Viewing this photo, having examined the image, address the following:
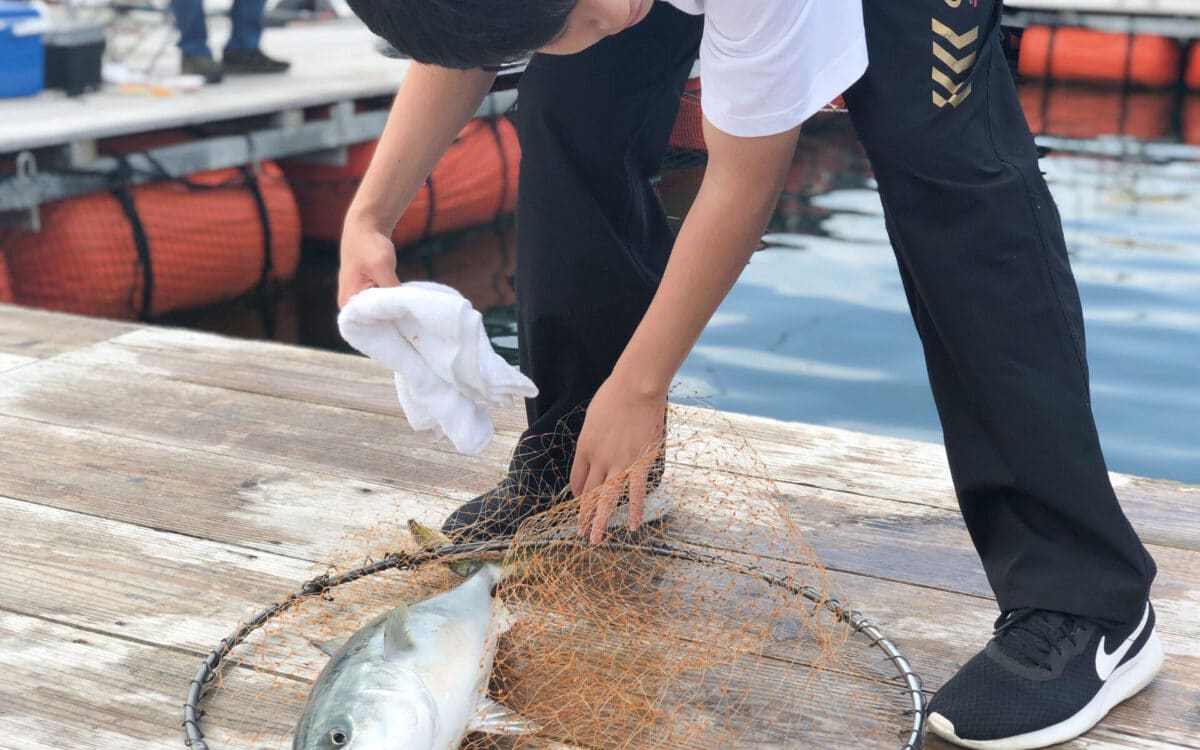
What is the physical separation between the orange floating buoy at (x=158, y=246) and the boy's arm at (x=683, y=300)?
15.1 feet

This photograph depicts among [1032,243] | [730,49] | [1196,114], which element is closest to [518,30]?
[730,49]

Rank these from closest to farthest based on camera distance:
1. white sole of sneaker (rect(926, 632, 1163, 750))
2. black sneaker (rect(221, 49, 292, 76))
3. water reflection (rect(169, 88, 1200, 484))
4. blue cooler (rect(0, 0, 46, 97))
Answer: white sole of sneaker (rect(926, 632, 1163, 750)) < water reflection (rect(169, 88, 1200, 484)) < blue cooler (rect(0, 0, 46, 97)) < black sneaker (rect(221, 49, 292, 76))

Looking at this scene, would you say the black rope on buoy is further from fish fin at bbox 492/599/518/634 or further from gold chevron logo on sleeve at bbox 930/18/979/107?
gold chevron logo on sleeve at bbox 930/18/979/107

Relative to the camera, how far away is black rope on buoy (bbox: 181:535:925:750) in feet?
4.83

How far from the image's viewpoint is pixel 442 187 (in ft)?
23.7

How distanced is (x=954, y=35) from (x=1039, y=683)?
32.1 inches

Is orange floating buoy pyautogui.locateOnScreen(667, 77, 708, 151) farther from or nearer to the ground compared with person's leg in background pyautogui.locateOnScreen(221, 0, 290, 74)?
farther from the ground

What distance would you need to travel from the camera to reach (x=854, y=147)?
8828mm

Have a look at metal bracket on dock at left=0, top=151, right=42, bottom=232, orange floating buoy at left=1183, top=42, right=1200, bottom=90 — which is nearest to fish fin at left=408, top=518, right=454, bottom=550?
metal bracket on dock at left=0, top=151, right=42, bottom=232

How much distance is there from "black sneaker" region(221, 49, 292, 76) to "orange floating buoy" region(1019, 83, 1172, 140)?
5.50m

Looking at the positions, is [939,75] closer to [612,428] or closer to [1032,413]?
[1032,413]

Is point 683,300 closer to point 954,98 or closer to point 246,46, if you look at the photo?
point 954,98

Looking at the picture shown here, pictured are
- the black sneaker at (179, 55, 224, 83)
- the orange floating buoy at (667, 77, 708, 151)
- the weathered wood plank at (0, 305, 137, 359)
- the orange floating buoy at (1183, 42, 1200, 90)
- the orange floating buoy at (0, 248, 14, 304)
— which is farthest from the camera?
the orange floating buoy at (1183, 42, 1200, 90)

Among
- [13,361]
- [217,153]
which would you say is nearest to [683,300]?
[13,361]
